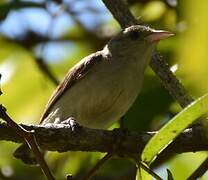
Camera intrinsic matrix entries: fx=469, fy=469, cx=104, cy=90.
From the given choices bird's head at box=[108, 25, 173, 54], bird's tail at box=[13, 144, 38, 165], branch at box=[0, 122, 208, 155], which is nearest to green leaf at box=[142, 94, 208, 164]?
branch at box=[0, 122, 208, 155]

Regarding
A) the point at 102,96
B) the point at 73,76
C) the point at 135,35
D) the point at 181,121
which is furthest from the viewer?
the point at 135,35

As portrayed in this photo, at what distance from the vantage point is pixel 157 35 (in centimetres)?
371

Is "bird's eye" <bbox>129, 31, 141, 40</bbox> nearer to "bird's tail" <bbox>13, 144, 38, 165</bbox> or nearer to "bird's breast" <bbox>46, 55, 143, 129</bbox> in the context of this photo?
"bird's breast" <bbox>46, 55, 143, 129</bbox>

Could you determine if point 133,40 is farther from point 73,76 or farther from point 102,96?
point 102,96

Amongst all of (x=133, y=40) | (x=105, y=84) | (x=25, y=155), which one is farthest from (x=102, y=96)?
(x=133, y=40)

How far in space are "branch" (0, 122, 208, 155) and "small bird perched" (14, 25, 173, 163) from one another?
129 centimetres

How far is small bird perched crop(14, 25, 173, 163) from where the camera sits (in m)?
3.64

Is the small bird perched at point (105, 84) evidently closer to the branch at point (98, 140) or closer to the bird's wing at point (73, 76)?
the bird's wing at point (73, 76)

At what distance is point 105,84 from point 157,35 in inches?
22.2

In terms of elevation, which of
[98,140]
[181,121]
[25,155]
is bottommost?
[25,155]

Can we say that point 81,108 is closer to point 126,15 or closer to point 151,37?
point 151,37

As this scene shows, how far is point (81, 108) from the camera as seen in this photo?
371 centimetres

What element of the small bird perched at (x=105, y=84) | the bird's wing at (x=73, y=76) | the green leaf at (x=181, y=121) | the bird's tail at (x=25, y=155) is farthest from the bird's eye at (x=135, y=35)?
the green leaf at (x=181, y=121)

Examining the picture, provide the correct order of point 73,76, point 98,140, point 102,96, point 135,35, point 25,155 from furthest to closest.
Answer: point 135,35
point 73,76
point 102,96
point 25,155
point 98,140
